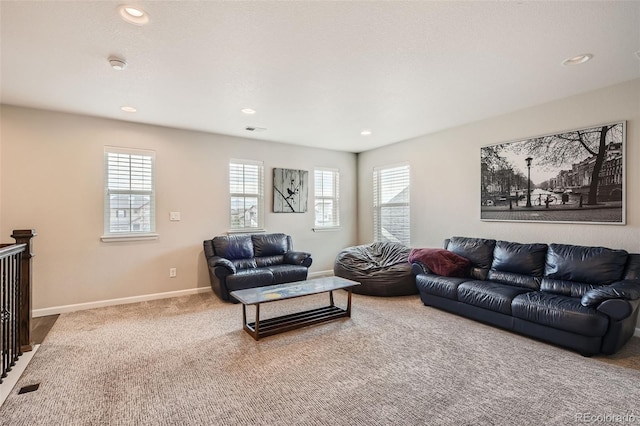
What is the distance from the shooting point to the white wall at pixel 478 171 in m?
3.26

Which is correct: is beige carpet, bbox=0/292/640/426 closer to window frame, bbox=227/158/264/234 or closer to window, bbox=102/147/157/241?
window, bbox=102/147/157/241

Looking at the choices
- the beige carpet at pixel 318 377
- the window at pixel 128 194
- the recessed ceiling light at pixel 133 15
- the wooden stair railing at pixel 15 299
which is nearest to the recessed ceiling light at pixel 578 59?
the beige carpet at pixel 318 377

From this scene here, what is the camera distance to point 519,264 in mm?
3719


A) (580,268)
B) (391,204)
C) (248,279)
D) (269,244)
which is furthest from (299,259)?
(580,268)

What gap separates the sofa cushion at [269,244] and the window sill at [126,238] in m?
1.51

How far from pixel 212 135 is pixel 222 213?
4.27 ft

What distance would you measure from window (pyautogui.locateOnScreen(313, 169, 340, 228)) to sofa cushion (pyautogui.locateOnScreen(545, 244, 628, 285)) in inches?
151

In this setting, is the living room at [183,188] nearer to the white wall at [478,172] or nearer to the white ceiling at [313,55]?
the white wall at [478,172]

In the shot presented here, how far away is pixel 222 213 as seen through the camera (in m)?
5.27

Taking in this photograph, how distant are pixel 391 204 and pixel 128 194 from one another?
443cm

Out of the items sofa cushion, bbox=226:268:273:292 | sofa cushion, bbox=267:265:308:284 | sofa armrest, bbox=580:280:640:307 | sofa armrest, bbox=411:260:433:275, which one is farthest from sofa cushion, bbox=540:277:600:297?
sofa cushion, bbox=226:268:273:292

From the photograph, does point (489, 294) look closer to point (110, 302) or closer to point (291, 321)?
point (291, 321)

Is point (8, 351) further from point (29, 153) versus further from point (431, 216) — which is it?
point (431, 216)

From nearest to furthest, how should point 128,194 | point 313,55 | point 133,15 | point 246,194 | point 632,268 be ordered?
point 133,15 < point 313,55 < point 632,268 < point 128,194 < point 246,194
